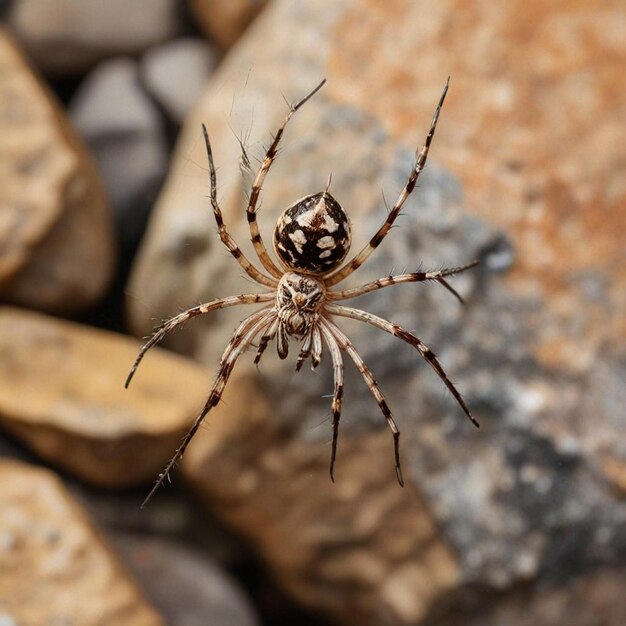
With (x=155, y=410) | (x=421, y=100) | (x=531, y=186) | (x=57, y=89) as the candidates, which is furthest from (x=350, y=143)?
(x=57, y=89)

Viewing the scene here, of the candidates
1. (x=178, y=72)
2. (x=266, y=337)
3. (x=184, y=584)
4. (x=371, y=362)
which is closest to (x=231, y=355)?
(x=266, y=337)

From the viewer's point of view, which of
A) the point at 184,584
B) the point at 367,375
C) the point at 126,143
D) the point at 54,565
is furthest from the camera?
the point at 126,143

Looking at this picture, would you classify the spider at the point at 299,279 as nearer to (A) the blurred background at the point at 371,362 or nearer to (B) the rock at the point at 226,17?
(A) the blurred background at the point at 371,362

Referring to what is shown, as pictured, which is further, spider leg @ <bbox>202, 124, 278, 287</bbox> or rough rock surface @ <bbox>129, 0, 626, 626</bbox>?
rough rock surface @ <bbox>129, 0, 626, 626</bbox>

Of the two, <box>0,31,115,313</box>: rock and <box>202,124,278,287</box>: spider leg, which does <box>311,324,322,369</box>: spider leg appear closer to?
<box>202,124,278,287</box>: spider leg

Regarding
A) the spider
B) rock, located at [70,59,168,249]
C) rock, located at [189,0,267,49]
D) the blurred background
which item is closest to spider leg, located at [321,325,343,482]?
the spider

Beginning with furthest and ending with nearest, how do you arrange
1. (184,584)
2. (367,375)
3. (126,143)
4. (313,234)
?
(126,143)
(184,584)
(367,375)
(313,234)

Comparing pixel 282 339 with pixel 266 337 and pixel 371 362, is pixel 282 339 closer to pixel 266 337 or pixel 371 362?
pixel 266 337
